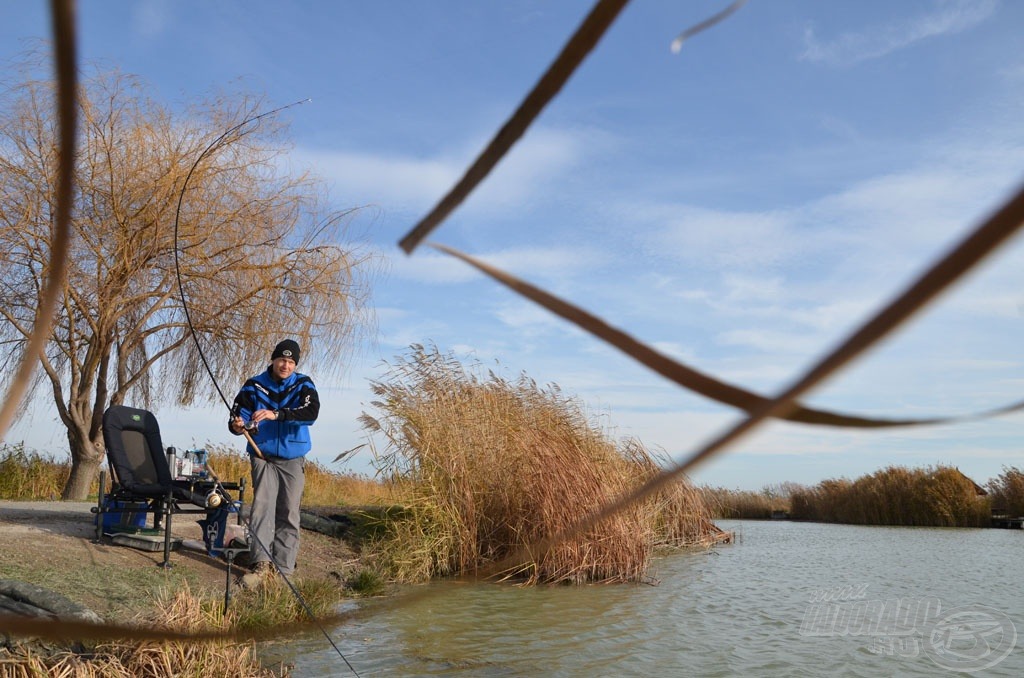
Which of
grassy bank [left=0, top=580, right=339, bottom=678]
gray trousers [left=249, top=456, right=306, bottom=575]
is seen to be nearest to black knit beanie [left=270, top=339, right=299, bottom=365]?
gray trousers [left=249, top=456, right=306, bottom=575]

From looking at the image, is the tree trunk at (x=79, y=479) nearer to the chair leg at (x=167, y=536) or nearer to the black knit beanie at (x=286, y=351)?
the chair leg at (x=167, y=536)

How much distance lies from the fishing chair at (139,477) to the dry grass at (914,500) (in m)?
18.4

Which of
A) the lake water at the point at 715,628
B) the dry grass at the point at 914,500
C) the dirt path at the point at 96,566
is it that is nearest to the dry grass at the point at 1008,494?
the dry grass at the point at 914,500

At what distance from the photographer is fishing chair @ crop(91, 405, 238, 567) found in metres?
7.52

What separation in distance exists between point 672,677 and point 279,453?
428 cm

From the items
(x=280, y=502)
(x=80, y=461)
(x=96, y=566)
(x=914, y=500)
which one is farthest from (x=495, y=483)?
(x=914, y=500)

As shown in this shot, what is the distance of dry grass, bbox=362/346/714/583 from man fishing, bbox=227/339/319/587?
199 cm

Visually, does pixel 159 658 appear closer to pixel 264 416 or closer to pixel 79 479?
pixel 264 416

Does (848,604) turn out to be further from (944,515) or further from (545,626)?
(944,515)

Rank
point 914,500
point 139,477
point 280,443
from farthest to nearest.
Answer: point 914,500 < point 139,477 < point 280,443

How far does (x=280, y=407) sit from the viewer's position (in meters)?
7.68

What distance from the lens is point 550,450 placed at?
10227 millimetres

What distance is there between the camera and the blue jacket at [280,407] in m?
7.68

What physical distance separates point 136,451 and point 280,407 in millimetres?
1810
